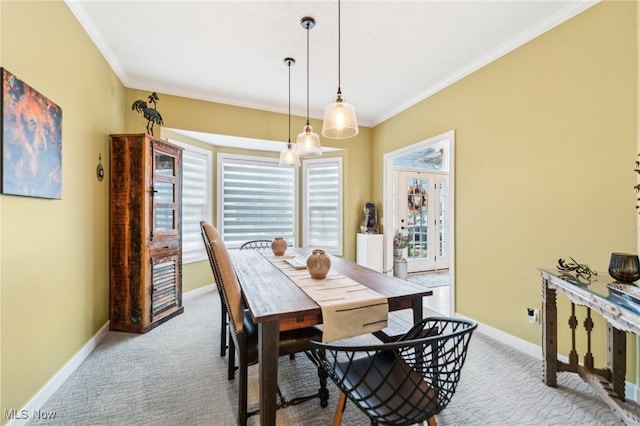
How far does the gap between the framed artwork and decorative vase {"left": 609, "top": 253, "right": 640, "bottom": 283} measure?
3462 mm

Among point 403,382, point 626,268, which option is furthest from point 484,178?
point 403,382

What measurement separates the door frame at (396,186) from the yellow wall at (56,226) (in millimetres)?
3558

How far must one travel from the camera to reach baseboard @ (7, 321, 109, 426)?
61.6 inches

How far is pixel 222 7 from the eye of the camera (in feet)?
6.83

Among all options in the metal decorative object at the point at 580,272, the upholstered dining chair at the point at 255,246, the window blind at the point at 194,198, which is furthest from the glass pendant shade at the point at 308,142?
the window blind at the point at 194,198

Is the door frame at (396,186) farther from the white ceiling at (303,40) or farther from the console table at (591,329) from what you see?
the console table at (591,329)

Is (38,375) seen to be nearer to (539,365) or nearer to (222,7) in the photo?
(222,7)

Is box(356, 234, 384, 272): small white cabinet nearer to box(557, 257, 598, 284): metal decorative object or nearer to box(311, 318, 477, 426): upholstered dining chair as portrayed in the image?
box(557, 257, 598, 284): metal decorative object

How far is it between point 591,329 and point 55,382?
3.70 metres

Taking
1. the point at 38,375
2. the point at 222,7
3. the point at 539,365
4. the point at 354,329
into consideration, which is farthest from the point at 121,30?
the point at 539,365

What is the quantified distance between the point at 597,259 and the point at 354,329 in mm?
1946

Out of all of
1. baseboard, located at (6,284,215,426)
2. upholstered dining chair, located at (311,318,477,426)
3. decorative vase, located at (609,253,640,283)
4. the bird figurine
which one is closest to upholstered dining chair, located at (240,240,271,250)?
baseboard, located at (6,284,215,426)

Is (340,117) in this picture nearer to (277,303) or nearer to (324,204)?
(277,303)

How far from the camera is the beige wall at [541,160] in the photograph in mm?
Result: 1851
